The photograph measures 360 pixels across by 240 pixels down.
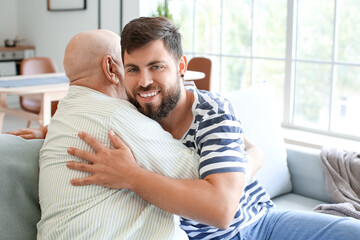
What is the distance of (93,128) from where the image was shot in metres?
1.26

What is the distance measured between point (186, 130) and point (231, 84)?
334 centimetres

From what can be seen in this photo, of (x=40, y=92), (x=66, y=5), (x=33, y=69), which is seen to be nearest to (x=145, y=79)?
(x=40, y=92)

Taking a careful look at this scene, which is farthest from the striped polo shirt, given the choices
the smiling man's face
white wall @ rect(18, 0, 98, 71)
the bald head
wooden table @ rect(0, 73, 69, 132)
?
white wall @ rect(18, 0, 98, 71)

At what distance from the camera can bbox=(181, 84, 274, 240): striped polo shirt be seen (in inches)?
51.6

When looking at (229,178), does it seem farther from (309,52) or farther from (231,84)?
(231,84)

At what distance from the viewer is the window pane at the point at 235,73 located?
4617 mm

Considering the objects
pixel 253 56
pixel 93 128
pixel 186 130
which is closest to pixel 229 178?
pixel 186 130

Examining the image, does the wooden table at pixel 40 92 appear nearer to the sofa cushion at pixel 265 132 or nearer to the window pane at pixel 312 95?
the window pane at pixel 312 95

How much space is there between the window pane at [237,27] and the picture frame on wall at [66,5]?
7.13ft

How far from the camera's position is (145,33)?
139 cm

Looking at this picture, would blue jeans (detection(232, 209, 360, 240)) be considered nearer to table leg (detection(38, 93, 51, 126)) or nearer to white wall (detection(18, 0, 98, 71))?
table leg (detection(38, 93, 51, 126))

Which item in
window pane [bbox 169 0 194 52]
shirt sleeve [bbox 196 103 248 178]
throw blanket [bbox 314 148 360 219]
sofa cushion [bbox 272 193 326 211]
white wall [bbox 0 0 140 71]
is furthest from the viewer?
white wall [bbox 0 0 140 71]

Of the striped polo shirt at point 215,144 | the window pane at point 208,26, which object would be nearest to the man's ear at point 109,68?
the striped polo shirt at point 215,144

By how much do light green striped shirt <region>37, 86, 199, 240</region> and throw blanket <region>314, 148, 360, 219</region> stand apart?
3.53 ft
